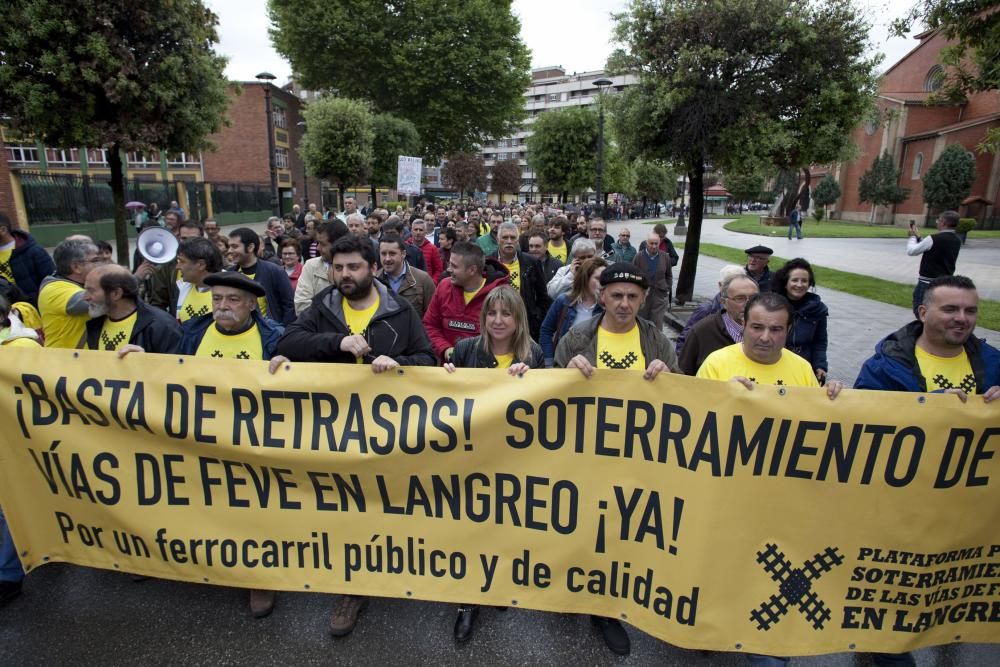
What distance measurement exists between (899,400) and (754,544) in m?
0.88

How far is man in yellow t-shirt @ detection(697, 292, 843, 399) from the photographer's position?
2787mm

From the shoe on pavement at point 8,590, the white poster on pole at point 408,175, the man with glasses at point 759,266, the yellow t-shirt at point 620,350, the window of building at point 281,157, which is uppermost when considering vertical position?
the window of building at point 281,157

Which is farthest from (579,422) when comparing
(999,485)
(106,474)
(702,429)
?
(106,474)

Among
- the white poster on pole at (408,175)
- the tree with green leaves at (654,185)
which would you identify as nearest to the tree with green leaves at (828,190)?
the tree with green leaves at (654,185)

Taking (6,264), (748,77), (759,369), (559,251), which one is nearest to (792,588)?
(759,369)

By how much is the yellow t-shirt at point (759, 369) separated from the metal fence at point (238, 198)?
95.8 ft

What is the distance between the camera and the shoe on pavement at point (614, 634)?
110 inches

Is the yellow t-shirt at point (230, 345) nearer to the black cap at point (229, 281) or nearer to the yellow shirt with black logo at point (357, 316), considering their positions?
the black cap at point (229, 281)

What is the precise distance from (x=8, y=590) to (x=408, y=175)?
1663 cm

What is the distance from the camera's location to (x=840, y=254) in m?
22.4

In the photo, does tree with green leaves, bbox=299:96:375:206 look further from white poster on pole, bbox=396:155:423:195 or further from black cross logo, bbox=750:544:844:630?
black cross logo, bbox=750:544:844:630

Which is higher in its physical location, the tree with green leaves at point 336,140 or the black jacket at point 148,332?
the tree with green leaves at point 336,140

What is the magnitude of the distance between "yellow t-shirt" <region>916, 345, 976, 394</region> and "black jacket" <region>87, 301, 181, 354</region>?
4175 millimetres

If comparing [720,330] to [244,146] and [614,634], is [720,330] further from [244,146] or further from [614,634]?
[244,146]
